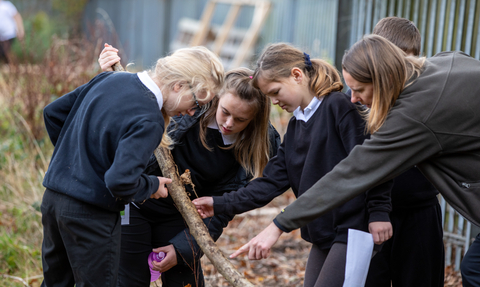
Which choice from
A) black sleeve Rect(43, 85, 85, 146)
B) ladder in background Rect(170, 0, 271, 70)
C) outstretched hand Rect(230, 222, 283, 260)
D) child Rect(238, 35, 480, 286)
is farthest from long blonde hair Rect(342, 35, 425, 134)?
ladder in background Rect(170, 0, 271, 70)

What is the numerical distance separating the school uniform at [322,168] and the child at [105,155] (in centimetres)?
48

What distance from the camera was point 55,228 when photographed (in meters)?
2.11

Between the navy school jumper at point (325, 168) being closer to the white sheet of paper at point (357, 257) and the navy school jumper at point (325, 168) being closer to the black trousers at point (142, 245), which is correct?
the white sheet of paper at point (357, 257)

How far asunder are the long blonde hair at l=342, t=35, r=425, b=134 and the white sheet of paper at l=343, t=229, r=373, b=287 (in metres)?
0.48

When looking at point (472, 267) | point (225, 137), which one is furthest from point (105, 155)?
point (472, 267)

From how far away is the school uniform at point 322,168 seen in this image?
2070 millimetres

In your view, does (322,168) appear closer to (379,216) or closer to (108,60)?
(379,216)

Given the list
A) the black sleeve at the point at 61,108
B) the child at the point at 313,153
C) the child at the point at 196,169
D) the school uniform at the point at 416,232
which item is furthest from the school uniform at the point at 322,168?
the black sleeve at the point at 61,108

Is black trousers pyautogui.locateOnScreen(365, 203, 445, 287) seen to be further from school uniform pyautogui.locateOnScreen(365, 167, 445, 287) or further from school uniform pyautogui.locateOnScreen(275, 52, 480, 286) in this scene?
school uniform pyautogui.locateOnScreen(275, 52, 480, 286)

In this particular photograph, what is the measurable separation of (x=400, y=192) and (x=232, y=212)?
912 millimetres

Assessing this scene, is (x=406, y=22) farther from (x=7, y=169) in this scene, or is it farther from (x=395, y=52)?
(x=7, y=169)

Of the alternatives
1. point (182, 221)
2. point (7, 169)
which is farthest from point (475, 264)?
point (7, 169)

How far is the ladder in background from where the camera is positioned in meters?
→ 11.3

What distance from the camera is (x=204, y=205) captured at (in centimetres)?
243
